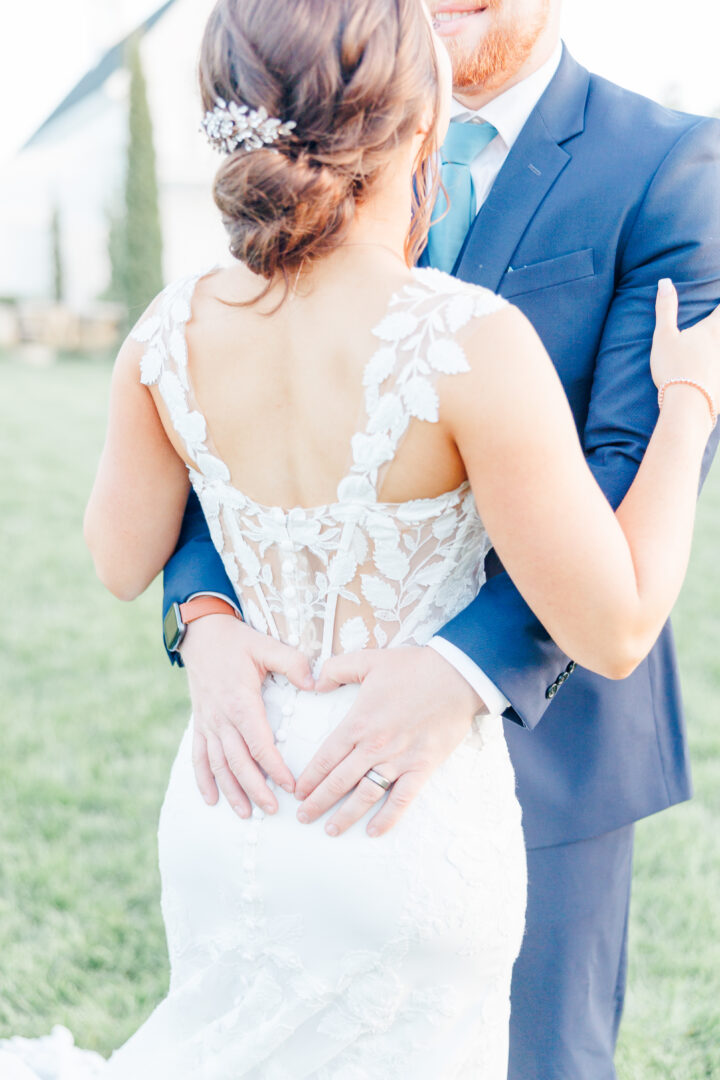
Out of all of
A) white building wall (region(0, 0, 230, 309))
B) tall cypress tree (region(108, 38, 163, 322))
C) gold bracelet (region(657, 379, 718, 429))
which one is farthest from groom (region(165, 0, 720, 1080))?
white building wall (region(0, 0, 230, 309))

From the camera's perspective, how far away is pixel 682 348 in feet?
5.38

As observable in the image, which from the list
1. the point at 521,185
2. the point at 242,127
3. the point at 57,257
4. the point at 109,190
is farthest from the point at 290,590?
the point at 109,190

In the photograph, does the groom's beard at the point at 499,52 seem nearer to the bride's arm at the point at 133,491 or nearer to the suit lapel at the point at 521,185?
the suit lapel at the point at 521,185

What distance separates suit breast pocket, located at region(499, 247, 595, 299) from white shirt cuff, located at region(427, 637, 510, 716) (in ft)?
2.39

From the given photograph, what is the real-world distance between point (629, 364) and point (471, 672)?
2.05ft

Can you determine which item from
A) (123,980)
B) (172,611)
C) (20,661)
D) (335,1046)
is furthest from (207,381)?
(20,661)

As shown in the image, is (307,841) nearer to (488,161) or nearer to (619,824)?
(619,824)

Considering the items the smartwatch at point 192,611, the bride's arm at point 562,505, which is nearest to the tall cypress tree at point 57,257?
the smartwatch at point 192,611

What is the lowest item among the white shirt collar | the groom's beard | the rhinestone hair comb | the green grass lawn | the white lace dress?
the green grass lawn

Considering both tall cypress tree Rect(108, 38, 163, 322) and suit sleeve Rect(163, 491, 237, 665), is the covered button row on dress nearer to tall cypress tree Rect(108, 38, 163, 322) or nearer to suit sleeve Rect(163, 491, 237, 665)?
suit sleeve Rect(163, 491, 237, 665)

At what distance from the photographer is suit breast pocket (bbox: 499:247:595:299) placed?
1880mm

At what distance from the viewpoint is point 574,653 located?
1.48m

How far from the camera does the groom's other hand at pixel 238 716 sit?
1.61 meters

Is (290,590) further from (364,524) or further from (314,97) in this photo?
(314,97)
